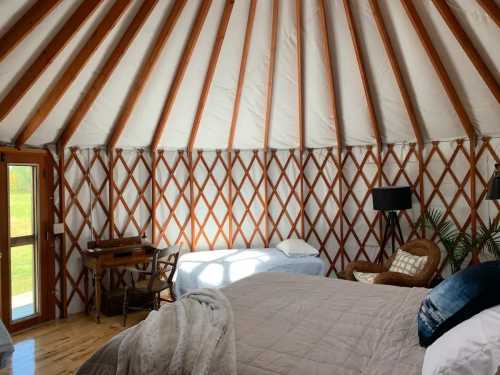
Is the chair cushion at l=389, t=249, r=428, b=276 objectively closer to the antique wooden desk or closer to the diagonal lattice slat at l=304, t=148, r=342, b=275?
the diagonal lattice slat at l=304, t=148, r=342, b=275

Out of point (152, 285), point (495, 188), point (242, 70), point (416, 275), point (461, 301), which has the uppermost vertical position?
point (242, 70)

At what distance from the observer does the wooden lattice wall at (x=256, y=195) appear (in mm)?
4465

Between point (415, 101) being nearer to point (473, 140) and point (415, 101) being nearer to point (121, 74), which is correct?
point (473, 140)

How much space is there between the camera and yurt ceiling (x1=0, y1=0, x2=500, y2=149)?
9.65ft

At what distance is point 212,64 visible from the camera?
381 centimetres

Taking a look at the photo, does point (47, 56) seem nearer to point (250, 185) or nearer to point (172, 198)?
point (172, 198)

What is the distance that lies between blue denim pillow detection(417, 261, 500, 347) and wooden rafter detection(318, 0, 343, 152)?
2367 mm

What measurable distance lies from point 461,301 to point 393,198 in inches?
104

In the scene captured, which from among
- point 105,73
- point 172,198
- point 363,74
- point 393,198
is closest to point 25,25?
point 105,73

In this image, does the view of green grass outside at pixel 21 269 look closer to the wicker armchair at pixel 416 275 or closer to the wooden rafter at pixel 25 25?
the wooden rafter at pixel 25 25

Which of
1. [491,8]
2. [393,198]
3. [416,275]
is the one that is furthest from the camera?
[393,198]

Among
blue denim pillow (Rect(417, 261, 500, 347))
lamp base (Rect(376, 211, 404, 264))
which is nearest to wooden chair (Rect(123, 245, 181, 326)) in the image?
lamp base (Rect(376, 211, 404, 264))

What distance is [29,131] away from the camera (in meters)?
3.74

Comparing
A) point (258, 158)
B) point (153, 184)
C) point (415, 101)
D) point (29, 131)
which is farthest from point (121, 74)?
point (415, 101)
